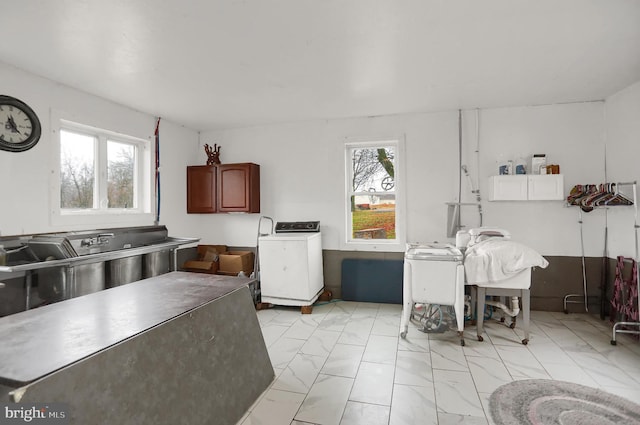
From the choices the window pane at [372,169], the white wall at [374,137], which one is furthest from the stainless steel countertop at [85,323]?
the window pane at [372,169]

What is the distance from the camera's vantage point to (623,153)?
11.8 ft

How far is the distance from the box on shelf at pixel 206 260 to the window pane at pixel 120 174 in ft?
3.85

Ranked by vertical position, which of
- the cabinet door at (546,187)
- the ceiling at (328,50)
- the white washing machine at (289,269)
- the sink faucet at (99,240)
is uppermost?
the ceiling at (328,50)

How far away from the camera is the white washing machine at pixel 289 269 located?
420 centimetres

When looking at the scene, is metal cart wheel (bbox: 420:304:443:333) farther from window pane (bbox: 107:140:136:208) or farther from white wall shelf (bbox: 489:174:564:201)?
window pane (bbox: 107:140:136:208)

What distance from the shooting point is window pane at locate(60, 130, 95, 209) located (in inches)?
137

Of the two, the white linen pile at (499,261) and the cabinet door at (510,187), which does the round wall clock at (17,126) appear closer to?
the white linen pile at (499,261)

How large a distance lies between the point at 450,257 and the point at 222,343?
2.32m

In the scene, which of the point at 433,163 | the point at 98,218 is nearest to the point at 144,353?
the point at 98,218

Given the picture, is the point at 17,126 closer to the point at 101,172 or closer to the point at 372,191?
the point at 101,172

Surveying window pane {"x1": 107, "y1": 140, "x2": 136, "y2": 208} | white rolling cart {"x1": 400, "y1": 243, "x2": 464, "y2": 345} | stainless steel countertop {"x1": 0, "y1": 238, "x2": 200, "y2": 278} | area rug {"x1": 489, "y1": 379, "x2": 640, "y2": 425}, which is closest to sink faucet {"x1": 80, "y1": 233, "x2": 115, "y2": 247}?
stainless steel countertop {"x1": 0, "y1": 238, "x2": 200, "y2": 278}

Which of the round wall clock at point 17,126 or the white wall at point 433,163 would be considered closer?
the round wall clock at point 17,126

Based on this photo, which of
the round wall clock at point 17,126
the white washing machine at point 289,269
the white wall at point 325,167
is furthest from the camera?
the white wall at point 325,167

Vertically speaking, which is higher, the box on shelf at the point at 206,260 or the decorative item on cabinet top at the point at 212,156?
the decorative item on cabinet top at the point at 212,156
